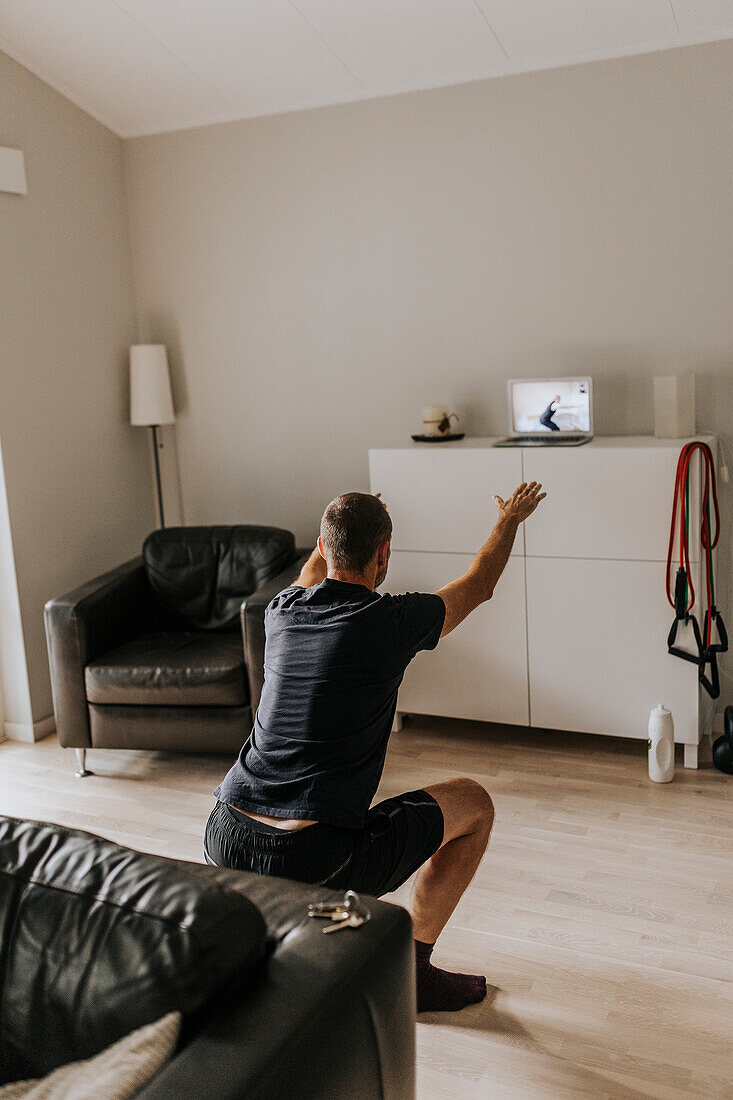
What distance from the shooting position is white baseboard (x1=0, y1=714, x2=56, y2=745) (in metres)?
3.96

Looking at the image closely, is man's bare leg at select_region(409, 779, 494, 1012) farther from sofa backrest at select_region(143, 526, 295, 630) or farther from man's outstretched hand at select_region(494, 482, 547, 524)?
sofa backrest at select_region(143, 526, 295, 630)

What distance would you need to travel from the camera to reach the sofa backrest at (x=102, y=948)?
1.17m

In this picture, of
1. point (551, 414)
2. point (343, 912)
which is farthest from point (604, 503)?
point (343, 912)

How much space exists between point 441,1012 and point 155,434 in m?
3.01

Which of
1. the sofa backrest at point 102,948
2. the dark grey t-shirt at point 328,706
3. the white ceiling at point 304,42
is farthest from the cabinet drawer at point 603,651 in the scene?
the sofa backrest at point 102,948

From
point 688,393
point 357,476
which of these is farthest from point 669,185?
point 357,476

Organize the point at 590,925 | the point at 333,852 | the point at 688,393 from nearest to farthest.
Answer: the point at 333,852 → the point at 590,925 → the point at 688,393

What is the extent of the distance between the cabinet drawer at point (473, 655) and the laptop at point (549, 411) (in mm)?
470

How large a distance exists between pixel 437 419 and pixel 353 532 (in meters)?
1.83

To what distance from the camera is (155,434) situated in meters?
4.53

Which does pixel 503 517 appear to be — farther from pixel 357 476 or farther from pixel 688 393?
pixel 357 476

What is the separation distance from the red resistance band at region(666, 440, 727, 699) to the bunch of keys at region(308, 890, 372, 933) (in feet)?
6.88

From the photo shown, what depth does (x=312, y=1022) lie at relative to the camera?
1.17 m

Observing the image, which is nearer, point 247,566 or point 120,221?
point 247,566
